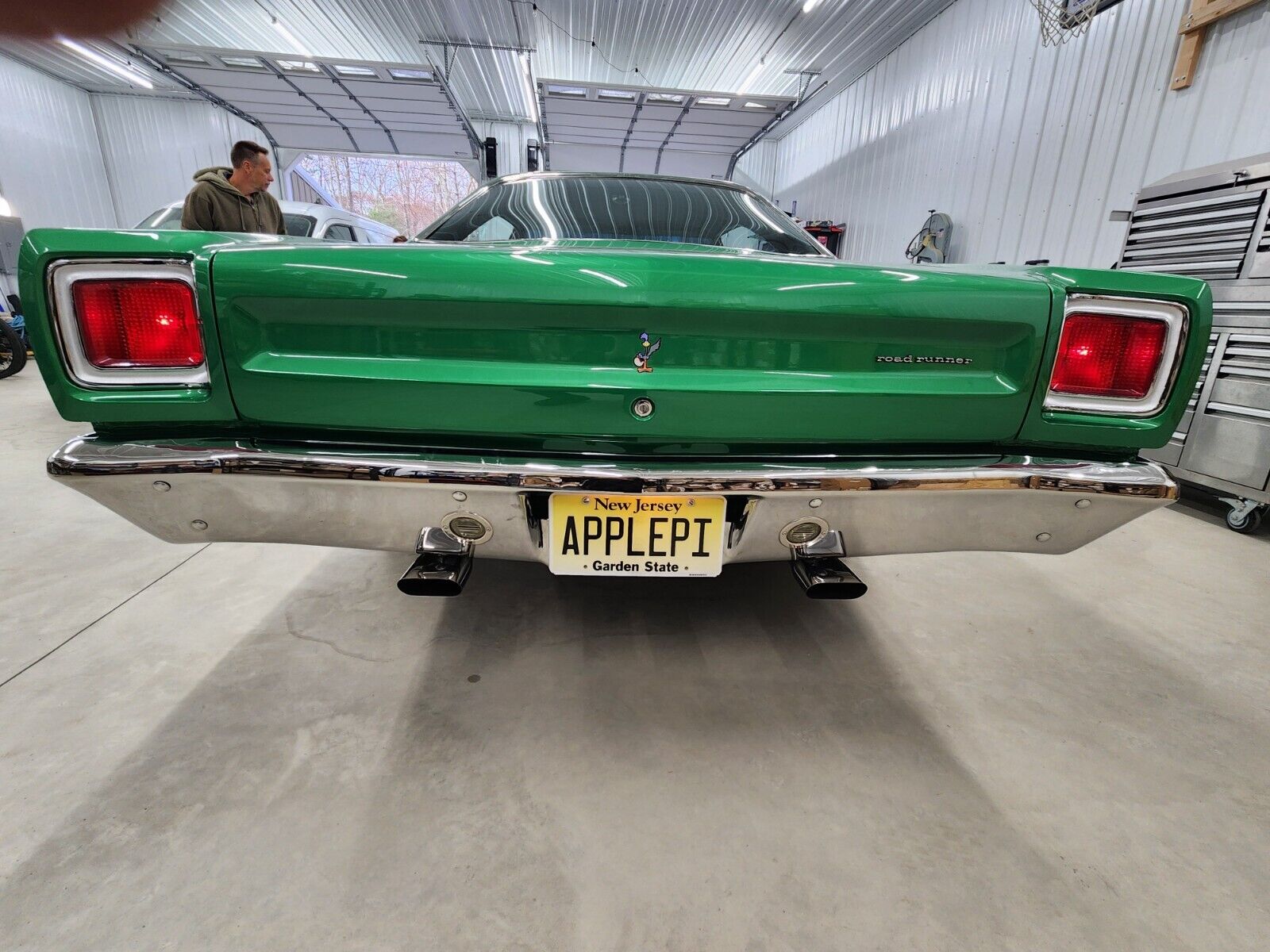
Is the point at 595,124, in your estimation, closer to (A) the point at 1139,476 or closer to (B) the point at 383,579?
(B) the point at 383,579

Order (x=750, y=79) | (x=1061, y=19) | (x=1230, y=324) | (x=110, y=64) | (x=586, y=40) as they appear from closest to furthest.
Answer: (x=1230, y=324) → (x=1061, y=19) → (x=586, y=40) → (x=750, y=79) → (x=110, y=64)

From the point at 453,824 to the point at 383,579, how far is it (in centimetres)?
114

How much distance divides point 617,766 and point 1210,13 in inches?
209

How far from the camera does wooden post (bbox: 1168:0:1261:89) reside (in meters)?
3.42

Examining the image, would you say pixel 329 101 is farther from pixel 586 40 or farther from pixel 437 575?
pixel 437 575

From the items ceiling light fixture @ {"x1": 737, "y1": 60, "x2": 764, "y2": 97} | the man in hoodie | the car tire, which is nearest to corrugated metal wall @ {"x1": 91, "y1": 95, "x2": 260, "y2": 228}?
the car tire

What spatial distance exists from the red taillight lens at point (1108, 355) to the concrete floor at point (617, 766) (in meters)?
0.85

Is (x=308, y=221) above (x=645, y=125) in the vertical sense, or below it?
below

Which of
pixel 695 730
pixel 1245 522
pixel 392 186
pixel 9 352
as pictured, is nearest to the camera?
pixel 695 730

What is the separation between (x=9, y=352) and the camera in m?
6.30

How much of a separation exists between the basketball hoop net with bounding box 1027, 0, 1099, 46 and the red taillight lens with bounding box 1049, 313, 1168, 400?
15.8 feet

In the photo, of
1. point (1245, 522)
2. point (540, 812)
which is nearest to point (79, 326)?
point (540, 812)

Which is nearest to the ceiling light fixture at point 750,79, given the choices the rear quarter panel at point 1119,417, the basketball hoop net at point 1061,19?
the basketball hoop net at point 1061,19

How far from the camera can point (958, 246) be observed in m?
5.73
